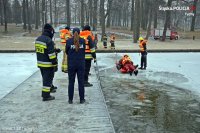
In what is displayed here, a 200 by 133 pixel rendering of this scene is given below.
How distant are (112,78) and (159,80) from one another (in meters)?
1.78

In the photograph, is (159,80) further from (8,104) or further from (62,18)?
(62,18)

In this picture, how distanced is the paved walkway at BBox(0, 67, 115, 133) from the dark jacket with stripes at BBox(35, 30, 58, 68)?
3.30ft

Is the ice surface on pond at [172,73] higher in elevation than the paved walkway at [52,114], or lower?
lower

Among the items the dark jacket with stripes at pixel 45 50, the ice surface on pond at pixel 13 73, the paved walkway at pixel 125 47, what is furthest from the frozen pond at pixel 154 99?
the paved walkway at pixel 125 47

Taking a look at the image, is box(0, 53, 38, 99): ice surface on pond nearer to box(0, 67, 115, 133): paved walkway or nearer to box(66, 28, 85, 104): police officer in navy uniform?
box(0, 67, 115, 133): paved walkway

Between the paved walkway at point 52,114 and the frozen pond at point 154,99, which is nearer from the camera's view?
the paved walkway at point 52,114

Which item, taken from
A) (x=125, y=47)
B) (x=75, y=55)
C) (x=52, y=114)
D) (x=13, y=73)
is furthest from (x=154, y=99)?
(x=125, y=47)

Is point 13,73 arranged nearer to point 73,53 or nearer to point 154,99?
point 73,53

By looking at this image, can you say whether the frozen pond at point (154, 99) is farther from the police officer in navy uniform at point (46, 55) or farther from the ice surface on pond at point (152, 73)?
the police officer in navy uniform at point (46, 55)

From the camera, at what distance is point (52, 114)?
749 cm

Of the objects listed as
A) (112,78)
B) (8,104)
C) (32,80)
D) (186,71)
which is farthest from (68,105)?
(186,71)

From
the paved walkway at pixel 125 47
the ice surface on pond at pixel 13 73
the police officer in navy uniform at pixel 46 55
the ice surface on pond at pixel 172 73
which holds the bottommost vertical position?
the ice surface on pond at pixel 172 73

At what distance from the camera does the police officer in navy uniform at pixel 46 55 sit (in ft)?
28.0

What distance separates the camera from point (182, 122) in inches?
283
